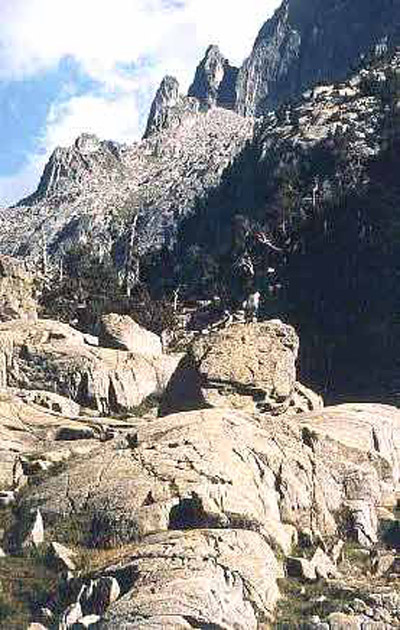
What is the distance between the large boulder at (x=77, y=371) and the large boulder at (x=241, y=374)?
5.93ft

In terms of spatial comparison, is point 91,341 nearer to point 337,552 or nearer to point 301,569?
point 337,552

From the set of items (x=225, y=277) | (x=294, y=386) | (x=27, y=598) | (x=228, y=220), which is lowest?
(x=27, y=598)

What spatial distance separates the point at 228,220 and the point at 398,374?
76175 mm

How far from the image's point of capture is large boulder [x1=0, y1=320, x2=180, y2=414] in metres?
46.7

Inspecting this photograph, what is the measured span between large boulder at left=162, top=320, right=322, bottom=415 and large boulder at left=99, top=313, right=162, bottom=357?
659 centimetres

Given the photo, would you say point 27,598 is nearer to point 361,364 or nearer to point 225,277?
point 361,364

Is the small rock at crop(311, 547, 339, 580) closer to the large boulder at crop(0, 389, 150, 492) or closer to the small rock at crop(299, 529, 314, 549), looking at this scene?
the small rock at crop(299, 529, 314, 549)

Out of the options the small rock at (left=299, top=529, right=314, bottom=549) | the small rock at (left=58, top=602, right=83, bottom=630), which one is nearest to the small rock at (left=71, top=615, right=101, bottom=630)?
the small rock at (left=58, top=602, right=83, bottom=630)

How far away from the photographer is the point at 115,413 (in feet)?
154

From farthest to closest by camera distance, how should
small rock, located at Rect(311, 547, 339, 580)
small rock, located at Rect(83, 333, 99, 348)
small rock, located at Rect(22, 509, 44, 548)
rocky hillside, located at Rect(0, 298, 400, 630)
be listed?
small rock, located at Rect(83, 333, 99, 348), small rock, located at Rect(22, 509, 44, 548), small rock, located at Rect(311, 547, 339, 580), rocky hillside, located at Rect(0, 298, 400, 630)

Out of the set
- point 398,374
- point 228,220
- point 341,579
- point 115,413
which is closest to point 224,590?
point 341,579

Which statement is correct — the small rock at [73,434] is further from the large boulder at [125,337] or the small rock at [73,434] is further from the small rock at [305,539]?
the large boulder at [125,337]

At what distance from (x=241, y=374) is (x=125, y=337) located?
11260 millimetres

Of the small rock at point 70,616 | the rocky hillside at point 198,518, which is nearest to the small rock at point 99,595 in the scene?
the rocky hillside at point 198,518
